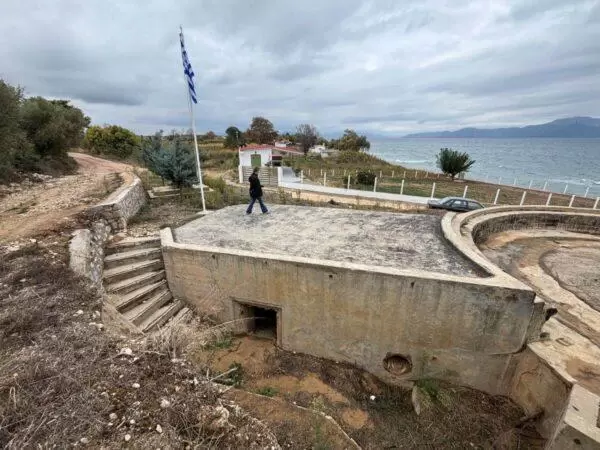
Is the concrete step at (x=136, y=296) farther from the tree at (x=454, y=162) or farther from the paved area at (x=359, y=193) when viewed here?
the tree at (x=454, y=162)

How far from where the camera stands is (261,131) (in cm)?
5756

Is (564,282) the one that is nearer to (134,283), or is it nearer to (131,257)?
(134,283)

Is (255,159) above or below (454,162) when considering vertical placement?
below

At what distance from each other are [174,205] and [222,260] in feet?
20.6

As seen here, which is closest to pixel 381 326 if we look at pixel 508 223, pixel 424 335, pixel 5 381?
pixel 424 335

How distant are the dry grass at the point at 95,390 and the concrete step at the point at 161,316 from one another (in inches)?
84.4

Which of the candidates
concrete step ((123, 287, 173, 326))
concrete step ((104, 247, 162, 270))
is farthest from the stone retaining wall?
concrete step ((123, 287, 173, 326))

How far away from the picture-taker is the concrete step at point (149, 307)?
20.5 feet

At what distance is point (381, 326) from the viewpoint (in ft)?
19.9

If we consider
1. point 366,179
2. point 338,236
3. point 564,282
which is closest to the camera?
point 564,282

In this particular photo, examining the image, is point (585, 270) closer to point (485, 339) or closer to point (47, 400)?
point (485, 339)

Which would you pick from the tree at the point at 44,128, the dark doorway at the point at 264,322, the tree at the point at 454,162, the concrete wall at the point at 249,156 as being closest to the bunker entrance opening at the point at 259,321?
the dark doorway at the point at 264,322

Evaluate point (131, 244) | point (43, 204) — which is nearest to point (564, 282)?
point (131, 244)

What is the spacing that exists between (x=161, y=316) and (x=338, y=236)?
486 centimetres
